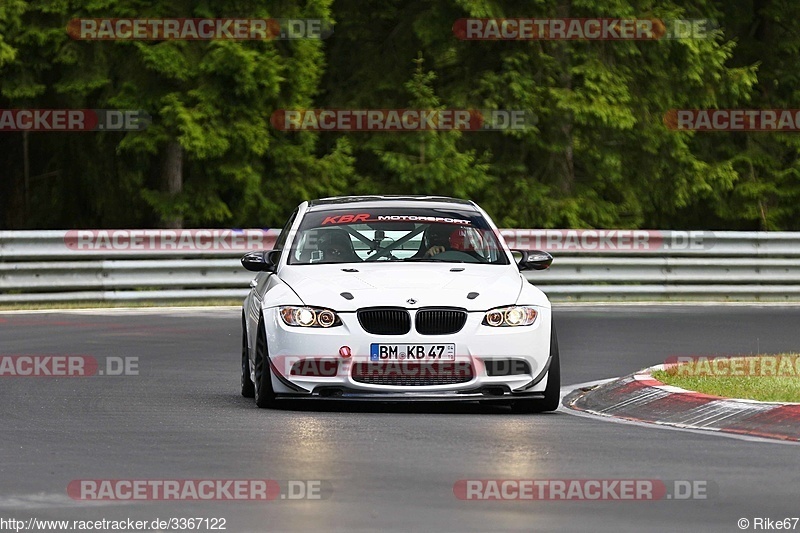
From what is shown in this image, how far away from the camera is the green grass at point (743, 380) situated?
44.9ft

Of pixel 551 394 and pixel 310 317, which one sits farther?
pixel 551 394

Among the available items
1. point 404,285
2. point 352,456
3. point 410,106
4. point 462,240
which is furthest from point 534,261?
point 410,106

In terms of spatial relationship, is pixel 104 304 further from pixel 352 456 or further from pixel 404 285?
pixel 352 456

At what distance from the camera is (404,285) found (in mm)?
13297

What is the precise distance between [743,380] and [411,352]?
9.97 feet

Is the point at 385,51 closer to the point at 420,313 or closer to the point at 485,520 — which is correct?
the point at 420,313

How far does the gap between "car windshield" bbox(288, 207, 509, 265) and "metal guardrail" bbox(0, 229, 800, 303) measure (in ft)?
36.4

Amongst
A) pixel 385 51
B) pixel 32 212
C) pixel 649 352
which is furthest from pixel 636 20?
pixel 649 352

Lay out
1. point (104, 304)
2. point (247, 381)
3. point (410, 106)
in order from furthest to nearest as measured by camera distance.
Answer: point (410, 106)
point (104, 304)
point (247, 381)

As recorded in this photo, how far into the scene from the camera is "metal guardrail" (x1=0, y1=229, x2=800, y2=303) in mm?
25625

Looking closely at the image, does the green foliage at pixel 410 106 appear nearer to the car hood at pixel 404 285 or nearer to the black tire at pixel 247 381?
the black tire at pixel 247 381

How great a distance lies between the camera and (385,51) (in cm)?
3800

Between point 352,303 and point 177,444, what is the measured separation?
2060 mm

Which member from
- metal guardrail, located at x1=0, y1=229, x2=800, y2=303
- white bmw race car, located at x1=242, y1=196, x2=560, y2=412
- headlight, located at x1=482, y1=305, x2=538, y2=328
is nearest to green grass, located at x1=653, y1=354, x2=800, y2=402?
white bmw race car, located at x1=242, y1=196, x2=560, y2=412
